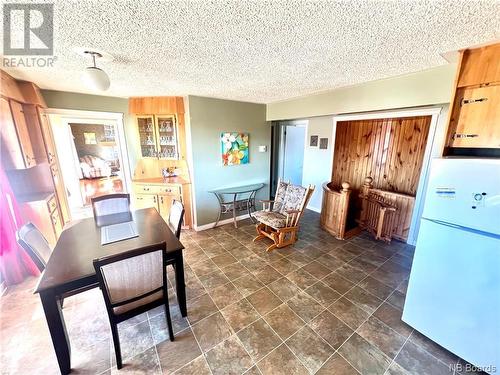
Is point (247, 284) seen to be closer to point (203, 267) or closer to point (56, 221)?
point (203, 267)

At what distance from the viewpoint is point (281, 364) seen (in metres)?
1.53

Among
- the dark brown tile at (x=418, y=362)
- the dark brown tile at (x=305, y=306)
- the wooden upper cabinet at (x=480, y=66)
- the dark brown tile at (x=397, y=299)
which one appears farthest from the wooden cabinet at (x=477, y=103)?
the dark brown tile at (x=305, y=306)

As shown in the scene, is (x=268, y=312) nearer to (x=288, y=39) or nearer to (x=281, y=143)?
(x=288, y=39)

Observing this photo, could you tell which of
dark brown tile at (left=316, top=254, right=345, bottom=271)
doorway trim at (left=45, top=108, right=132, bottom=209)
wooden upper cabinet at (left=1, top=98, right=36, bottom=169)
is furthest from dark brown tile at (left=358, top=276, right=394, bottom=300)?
wooden upper cabinet at (left=1, top=98, right=36, bottom=169)

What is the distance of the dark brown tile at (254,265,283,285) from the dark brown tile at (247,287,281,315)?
6.1 inches

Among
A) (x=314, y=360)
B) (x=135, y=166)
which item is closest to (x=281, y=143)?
(x=135, y=166)

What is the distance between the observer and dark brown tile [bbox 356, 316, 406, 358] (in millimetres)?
1641

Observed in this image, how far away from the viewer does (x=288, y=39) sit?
60.0 inches

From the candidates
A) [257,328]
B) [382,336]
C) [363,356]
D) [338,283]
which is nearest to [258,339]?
[257,328]

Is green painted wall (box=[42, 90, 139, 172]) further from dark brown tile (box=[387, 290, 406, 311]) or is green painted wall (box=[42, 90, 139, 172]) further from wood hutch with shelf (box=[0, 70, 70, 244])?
dark brown tile (box=[387, 290, 406, 311])

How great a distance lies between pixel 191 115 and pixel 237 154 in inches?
44.7

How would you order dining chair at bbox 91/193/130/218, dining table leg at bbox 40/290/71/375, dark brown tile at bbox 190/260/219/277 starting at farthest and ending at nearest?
dark brown tile at bbox 190/260/219/277
dining chair at bbox 91/193/130/218
dining table leg at bbox 40/290/71/375

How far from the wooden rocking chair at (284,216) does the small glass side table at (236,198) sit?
63cm

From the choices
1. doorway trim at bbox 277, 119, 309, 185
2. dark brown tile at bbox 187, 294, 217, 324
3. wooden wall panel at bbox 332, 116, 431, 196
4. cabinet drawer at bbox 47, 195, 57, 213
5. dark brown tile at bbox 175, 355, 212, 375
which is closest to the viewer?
dark brown tile at bbox 175, 355, 212, 375
